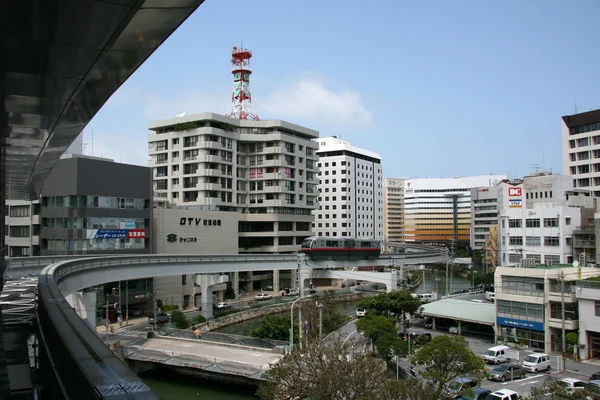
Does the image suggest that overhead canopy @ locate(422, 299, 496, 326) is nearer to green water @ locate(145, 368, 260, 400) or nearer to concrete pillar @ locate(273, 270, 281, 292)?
green water @ locate(145, 368, 260, 400)

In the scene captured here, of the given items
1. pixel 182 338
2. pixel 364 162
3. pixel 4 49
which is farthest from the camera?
pixel 364 162

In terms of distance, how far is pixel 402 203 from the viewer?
89.9 meters

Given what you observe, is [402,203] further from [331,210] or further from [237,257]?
[237,257]

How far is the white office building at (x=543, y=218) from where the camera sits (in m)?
30.5

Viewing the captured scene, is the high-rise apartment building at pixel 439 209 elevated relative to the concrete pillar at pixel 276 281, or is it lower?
elevated

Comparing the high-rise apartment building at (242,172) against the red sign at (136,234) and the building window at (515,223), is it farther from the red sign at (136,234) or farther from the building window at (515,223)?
the building window at (515,223)

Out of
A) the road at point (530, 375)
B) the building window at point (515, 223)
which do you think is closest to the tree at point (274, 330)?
the road at point (530, 375)

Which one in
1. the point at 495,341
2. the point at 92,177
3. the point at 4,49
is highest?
the point at 92,177

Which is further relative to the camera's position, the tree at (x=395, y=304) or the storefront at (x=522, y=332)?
the tree at (x=395, y=304)

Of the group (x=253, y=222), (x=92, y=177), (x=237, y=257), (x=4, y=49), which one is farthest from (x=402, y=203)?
(x=4, y=49)

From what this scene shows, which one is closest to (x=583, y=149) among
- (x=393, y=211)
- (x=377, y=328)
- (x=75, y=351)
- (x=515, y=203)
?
(x=515, y=203)

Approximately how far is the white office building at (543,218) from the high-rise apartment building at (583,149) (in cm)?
1163

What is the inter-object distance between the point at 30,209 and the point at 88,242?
5490 mm

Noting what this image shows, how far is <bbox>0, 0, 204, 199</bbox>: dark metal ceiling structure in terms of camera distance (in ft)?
8.44
